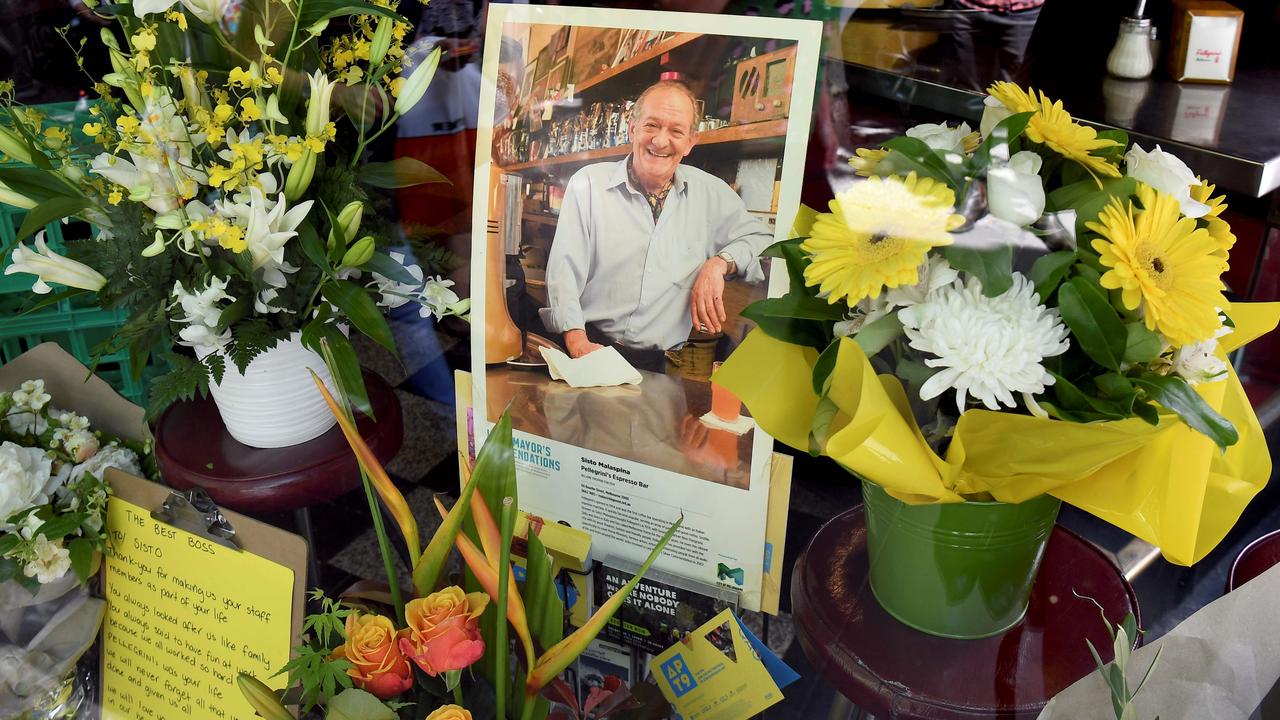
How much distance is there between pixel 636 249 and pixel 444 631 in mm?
337

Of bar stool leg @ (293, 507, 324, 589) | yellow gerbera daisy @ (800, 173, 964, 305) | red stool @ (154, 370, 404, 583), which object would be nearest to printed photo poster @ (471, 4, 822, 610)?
yellow gerbera daisy @ (800, 173, 964, 305)

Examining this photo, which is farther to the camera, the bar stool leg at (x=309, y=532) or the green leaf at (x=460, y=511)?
the bar stool leg at (x=309, y=532)

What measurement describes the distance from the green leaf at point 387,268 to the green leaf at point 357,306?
41mm

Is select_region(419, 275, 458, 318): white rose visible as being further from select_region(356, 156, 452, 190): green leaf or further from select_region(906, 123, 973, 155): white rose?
select_region(906, 123, 973, 155): white rose

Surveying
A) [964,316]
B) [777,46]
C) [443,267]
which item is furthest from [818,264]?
[443,267]

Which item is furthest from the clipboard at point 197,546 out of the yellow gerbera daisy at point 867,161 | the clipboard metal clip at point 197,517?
the yellow gerbera daisy at point 867,161

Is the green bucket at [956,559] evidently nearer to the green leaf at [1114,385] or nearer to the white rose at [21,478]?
the green leaf at [1114,385]

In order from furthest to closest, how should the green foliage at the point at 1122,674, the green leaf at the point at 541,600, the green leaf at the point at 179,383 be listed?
the green leaf at the point at 179,383
the green leaf at the point at 541,600
the green foliage at the point at 1122,674

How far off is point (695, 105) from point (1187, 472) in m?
0.43

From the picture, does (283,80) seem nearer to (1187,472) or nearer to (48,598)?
(48,598)

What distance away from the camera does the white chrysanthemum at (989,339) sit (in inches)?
22.0

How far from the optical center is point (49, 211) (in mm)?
856

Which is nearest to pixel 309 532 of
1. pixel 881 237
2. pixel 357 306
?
pixel 357 306

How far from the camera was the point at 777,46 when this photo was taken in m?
0.69
